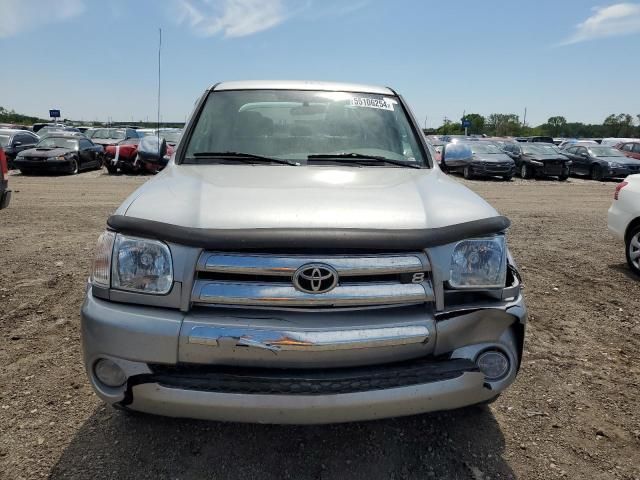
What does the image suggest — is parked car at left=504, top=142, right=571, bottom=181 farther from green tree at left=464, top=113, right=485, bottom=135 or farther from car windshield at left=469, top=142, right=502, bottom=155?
green tree at left=464, top=113, right=485, bottom=135

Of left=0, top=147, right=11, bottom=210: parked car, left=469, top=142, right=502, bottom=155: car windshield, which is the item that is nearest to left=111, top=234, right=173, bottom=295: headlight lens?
left=0, top=147, right=11, bottom=210: parked car

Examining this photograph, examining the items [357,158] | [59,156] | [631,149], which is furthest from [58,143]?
[631,149]

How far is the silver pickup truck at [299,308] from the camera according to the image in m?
1.94

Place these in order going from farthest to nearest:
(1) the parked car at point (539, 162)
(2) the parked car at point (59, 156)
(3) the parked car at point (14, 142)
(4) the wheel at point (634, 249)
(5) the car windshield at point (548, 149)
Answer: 1. (5) the car windshield at point (548, 149)
2. (1) the parked car at point (539, 162)
3. (3) the parked car at point (14, 142)
4. (2) the parked car at point (59, 156)
5. (4) the wheel at point (634, 249)

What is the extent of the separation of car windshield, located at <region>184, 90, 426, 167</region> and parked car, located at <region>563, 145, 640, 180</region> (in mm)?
19708

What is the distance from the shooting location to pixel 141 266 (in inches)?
81.7

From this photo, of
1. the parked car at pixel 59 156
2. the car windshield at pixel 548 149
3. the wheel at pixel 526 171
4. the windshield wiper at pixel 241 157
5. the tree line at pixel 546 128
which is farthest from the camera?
the tree line at pixel 546 128

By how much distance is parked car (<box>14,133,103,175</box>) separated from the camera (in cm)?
1603

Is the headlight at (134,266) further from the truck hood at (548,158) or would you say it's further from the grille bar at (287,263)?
the truck hood at (548,158)

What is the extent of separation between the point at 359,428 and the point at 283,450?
435 mm

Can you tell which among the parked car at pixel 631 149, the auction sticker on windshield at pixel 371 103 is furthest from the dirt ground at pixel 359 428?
the parked car at pixel 631 149

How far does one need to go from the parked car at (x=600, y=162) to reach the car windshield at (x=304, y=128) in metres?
19.7

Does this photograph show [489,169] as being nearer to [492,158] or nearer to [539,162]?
[492,158]

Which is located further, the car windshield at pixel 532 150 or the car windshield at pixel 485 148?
the car windshield at pixel 532 150
